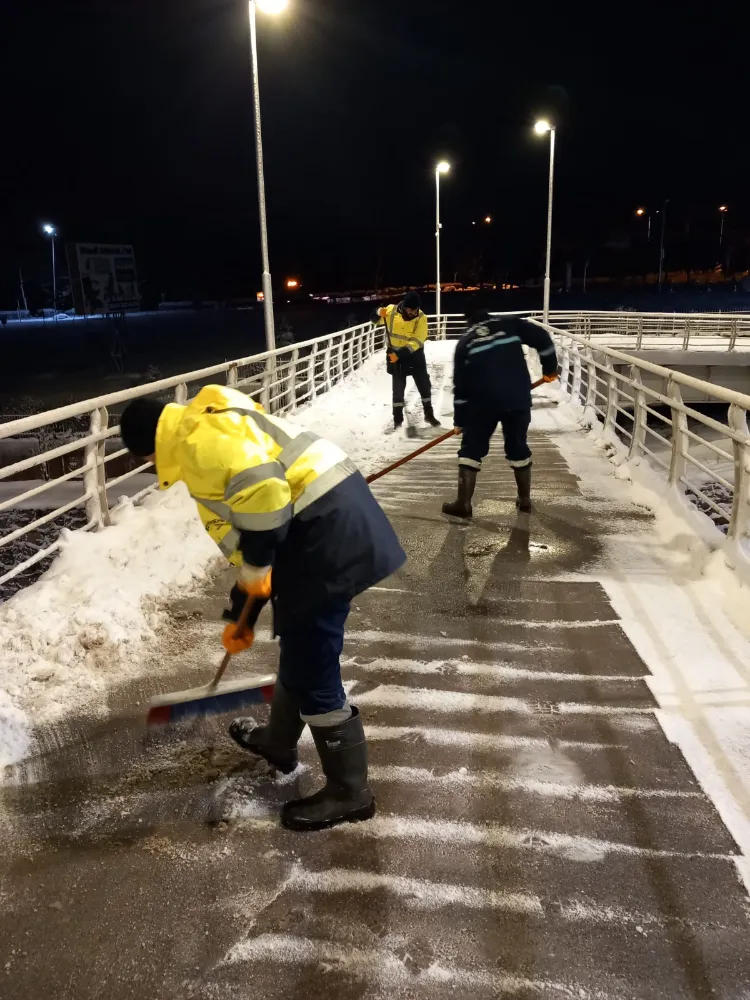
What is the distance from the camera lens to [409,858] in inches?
100

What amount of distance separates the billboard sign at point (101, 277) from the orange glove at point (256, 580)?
3475 centimetres

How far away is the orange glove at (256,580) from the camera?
2.39m

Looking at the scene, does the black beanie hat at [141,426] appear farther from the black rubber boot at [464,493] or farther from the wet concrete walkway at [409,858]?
the black rubber boot at [464,493]

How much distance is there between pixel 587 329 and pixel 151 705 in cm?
3188

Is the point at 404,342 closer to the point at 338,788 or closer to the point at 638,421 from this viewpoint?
the point at 638,421

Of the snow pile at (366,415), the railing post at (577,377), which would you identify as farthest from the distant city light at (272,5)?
the railing post at (577,377)

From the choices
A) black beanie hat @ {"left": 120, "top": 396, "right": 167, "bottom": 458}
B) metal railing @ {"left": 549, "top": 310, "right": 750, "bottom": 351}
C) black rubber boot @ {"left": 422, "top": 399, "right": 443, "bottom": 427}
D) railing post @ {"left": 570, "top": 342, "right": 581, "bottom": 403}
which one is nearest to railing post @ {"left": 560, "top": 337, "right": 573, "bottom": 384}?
railing post @ {"left": 570, "top": 342, "right": 581, "bottom": 403}

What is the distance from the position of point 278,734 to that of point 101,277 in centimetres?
3670

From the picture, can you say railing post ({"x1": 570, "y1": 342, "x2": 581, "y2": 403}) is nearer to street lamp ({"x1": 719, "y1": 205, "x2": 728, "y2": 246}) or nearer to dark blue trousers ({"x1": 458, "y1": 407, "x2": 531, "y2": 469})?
dark blue trousers ({"x1": 458, "y1": 407, "x2": 531, "y2": 469})

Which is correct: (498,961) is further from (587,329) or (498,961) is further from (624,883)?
(587,329)

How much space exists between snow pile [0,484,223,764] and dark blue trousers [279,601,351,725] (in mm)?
1366

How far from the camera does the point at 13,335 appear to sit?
51438 mm

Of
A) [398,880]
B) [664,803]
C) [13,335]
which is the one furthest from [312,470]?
[13,335]

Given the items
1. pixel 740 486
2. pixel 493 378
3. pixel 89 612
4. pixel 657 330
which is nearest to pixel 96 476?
pixel 89 612
